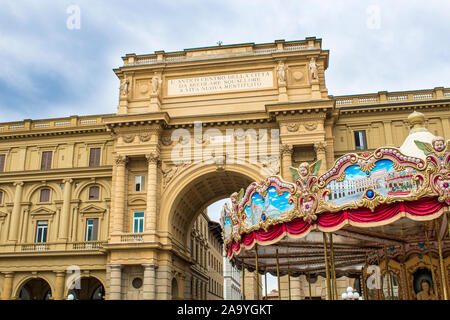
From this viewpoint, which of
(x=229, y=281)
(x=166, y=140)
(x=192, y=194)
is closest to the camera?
(x=166, y=140)

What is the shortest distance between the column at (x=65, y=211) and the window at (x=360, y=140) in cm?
2318

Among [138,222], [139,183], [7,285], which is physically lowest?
[7,285]

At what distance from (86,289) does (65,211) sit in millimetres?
7029

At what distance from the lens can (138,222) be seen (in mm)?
36188

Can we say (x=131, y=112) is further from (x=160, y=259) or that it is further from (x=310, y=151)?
(x=310, y=151)

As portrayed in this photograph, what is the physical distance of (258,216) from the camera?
17.8 meters

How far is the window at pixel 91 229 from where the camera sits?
126 feet

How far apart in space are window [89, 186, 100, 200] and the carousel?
18999mm

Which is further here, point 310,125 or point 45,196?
point 45,196

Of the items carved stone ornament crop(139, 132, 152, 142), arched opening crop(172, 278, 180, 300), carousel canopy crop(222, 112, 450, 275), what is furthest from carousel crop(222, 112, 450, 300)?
carved stone ornament crop(139, 132, 152, 142)

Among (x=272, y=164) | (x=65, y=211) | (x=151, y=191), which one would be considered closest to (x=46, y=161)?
(x=65, y=211)

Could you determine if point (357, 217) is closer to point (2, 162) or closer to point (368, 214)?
point (368, 214)

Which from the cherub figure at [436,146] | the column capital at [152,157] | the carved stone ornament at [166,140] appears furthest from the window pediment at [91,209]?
the cherub figure at [436,146]
